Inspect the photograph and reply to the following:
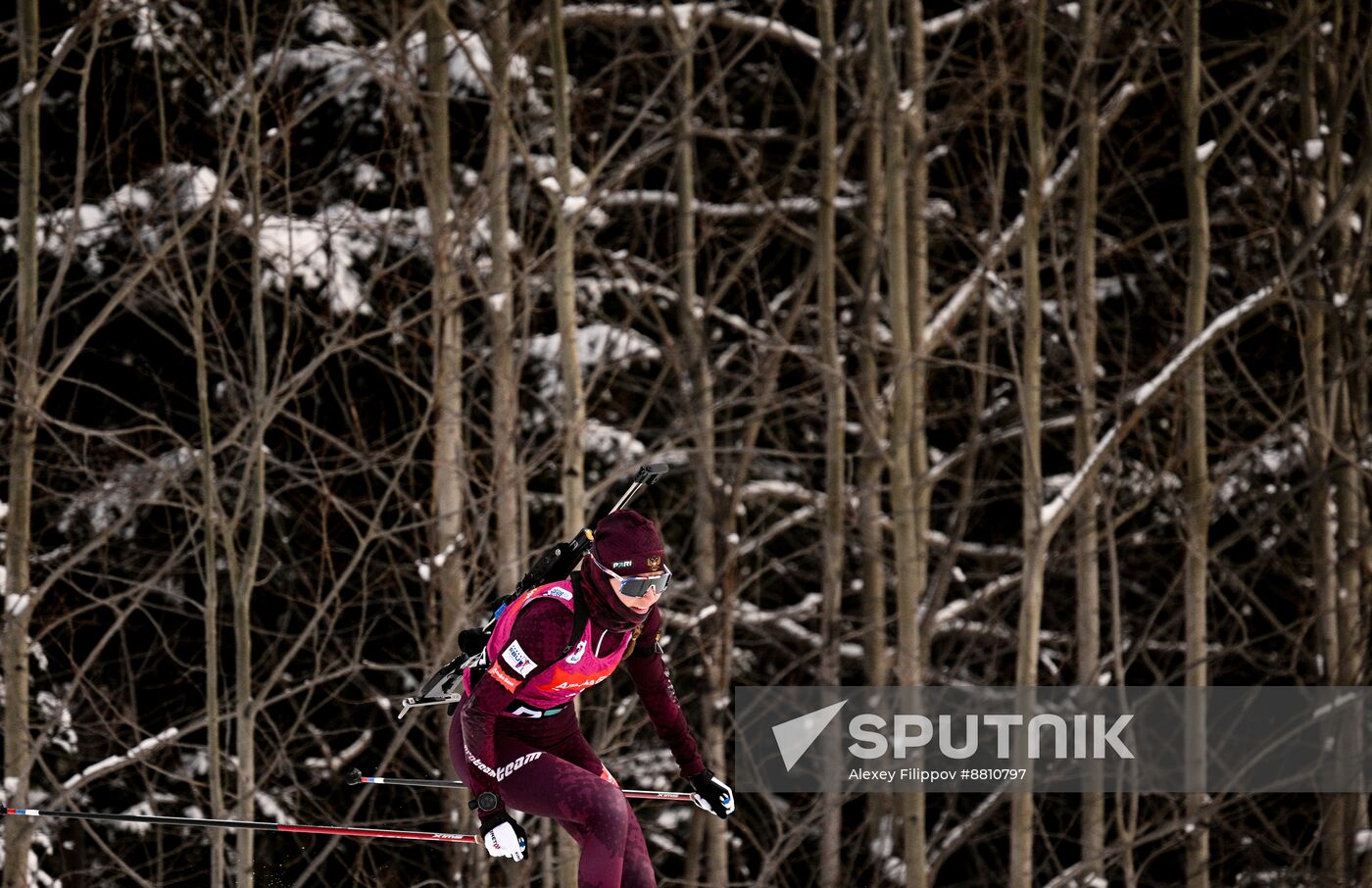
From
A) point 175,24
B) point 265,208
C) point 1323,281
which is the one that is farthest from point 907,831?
point 175,24

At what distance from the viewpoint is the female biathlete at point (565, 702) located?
4.96m

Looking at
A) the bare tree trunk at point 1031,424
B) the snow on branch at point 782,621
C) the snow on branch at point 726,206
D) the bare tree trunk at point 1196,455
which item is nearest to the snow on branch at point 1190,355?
the bare tree trunk at point 1031,424

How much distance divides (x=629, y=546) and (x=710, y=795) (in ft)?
3.29

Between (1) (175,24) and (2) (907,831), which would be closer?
(1) (175,24)

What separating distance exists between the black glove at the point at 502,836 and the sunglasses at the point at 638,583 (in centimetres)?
74

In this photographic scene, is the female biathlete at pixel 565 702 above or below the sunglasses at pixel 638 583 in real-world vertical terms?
below

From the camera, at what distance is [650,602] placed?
502 centimetres

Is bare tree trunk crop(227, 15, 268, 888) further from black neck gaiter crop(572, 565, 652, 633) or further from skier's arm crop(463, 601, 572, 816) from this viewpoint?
black neck gaiter crop(572, 565, 652, 633)

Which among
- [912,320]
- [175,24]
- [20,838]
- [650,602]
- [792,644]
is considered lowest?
[792,644]

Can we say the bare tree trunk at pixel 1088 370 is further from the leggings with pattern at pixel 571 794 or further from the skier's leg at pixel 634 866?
the skier's leg at pixel 634 866

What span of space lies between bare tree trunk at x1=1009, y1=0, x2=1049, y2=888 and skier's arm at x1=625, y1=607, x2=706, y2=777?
5815mm

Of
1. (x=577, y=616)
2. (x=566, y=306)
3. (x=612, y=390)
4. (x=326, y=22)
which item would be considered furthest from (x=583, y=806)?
(x=612, y=390)

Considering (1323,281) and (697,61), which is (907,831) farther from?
(697,61)

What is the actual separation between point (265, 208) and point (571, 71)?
17.6 ft
